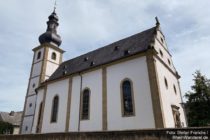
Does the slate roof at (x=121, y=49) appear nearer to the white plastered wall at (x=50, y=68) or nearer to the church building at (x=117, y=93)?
the church building at (x=117, y=93)

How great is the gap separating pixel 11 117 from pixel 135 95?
41.2 meters

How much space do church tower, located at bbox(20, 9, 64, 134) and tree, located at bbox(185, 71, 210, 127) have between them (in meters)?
19.1

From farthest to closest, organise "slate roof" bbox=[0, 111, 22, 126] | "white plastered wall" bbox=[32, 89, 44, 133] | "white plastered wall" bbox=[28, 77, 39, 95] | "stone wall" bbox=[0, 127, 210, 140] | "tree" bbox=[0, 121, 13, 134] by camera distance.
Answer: "slate roof" bbox=[0, 111, 22, 126]
"tree" bbox=[0, 121, 13, 134]
"white plastered wall" bbox=[28, 77, 39, 95]
"white plastered wall" bbox=[32, 89, 44, 133]
"stone wall" bbox=[0, 127, 210, 140]

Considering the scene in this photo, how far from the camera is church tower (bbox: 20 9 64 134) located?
2436 cm

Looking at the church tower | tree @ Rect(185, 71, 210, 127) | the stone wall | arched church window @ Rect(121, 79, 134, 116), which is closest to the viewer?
the stone wall

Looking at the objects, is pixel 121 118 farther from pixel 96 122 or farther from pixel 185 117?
pixel 185 117

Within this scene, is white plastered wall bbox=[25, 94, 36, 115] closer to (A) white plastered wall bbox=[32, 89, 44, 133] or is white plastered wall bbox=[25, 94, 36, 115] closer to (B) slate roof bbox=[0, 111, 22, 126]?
(A) white plastered wall bbox=[32, 89, 44, 133]

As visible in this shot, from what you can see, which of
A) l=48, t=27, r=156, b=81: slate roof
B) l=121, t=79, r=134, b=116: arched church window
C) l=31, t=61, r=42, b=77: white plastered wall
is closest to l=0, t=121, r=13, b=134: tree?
l=31, t=61, r=42, b=77: white plastered wall

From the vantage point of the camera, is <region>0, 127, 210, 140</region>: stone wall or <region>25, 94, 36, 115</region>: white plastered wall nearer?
<region>0, 127, 210, 140</region>: stone wall

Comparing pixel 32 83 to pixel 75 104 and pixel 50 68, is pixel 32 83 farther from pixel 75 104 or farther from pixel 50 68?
pixel 75 104

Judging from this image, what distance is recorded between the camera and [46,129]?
65.1 feet

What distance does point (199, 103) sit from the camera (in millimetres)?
17281

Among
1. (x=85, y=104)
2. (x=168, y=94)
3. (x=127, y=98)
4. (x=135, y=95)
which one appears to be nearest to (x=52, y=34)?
(x=85, y=104)

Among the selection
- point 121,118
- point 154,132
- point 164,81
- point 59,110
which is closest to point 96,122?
point 121,118
